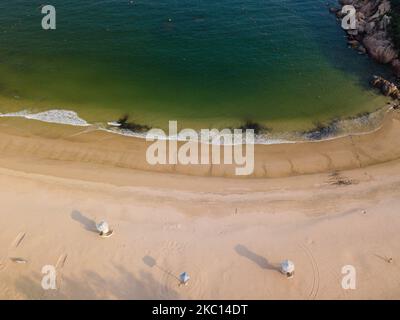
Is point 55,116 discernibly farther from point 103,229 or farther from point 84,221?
point 103,229

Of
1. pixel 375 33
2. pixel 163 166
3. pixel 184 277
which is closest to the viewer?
pixel 184 277

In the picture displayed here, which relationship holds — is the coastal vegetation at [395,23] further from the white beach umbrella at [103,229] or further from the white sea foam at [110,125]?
the white beach umbrella at [103,229]

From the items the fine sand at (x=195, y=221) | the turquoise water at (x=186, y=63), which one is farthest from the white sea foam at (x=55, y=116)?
the fine sand at (x=195, y=221)

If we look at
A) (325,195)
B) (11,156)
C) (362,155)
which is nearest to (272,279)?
(325,195)

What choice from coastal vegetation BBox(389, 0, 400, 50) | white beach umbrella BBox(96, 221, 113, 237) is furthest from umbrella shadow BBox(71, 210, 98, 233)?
coastal vegetation BBox(389, 0, 400, 50)

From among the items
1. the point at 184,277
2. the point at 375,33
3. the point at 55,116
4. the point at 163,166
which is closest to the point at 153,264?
the point at 184,277

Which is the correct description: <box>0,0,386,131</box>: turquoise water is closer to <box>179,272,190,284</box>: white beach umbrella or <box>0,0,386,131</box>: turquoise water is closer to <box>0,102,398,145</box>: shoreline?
<box>0,102,398,145</box>: shoreline
